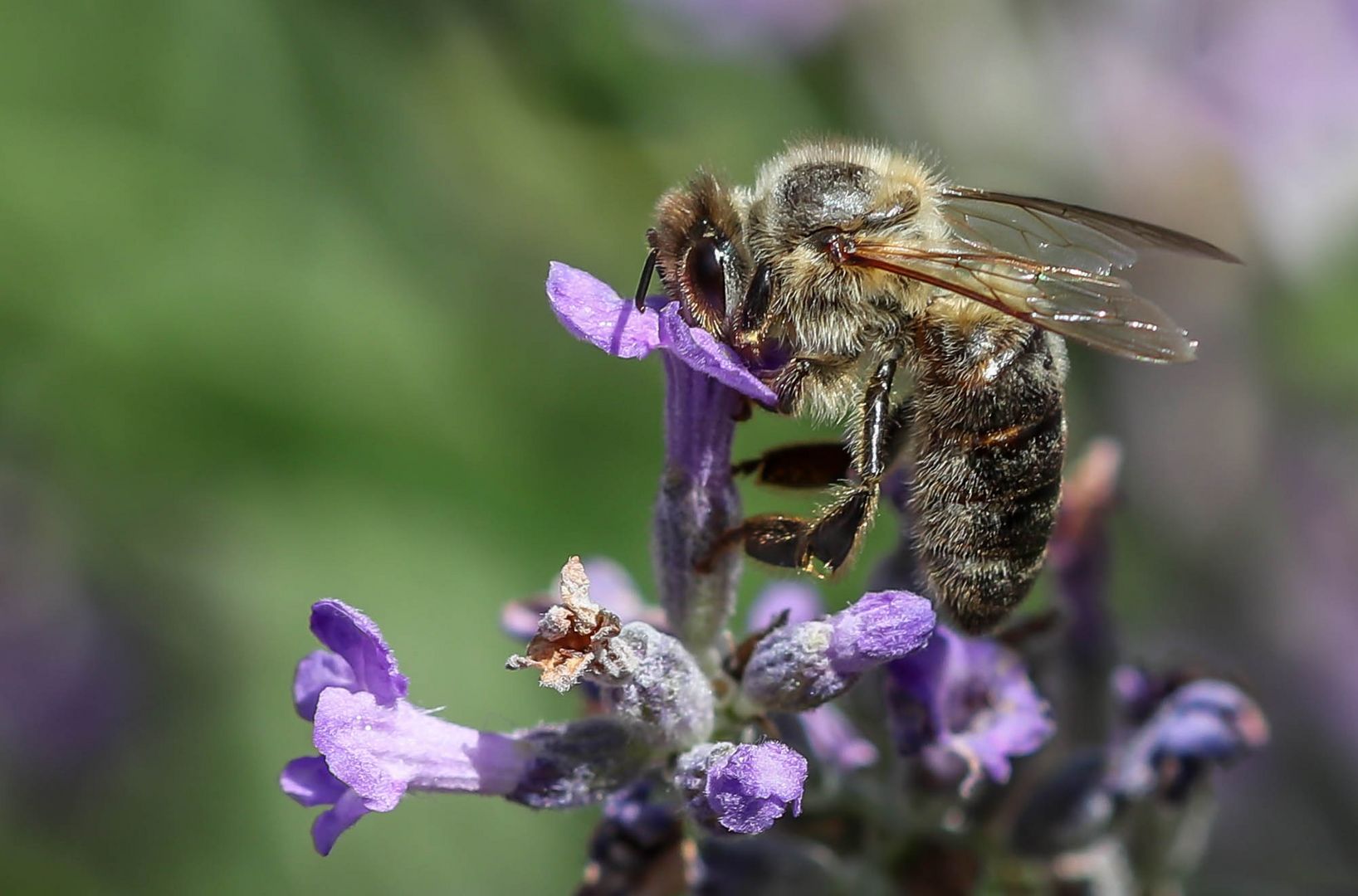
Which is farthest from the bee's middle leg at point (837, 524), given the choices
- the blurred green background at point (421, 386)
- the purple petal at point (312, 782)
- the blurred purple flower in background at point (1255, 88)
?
the blurred purple flower in background at point (1255, 88)

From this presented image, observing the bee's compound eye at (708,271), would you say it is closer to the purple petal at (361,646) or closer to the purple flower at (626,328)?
the purple flower at (626,328)

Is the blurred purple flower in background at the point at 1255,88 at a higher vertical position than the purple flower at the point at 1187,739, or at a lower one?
higher

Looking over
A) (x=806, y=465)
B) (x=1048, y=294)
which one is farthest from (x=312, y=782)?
(x=1048, y=294)

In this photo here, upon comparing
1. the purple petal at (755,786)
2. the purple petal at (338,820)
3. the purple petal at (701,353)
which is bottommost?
the purple petal at (755,786)

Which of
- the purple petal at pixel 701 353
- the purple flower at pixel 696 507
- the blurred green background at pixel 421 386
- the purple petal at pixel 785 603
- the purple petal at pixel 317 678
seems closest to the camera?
the purple petal at pixel 701 353

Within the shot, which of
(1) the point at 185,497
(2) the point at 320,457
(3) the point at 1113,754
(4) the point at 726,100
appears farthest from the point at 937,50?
(3) the point at 1113,754

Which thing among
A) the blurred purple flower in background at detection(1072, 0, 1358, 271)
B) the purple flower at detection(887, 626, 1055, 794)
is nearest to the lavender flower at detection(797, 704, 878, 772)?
the purple flower at detection(887, 626, 1055, 794)

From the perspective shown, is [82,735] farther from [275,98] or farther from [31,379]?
[275,98]
